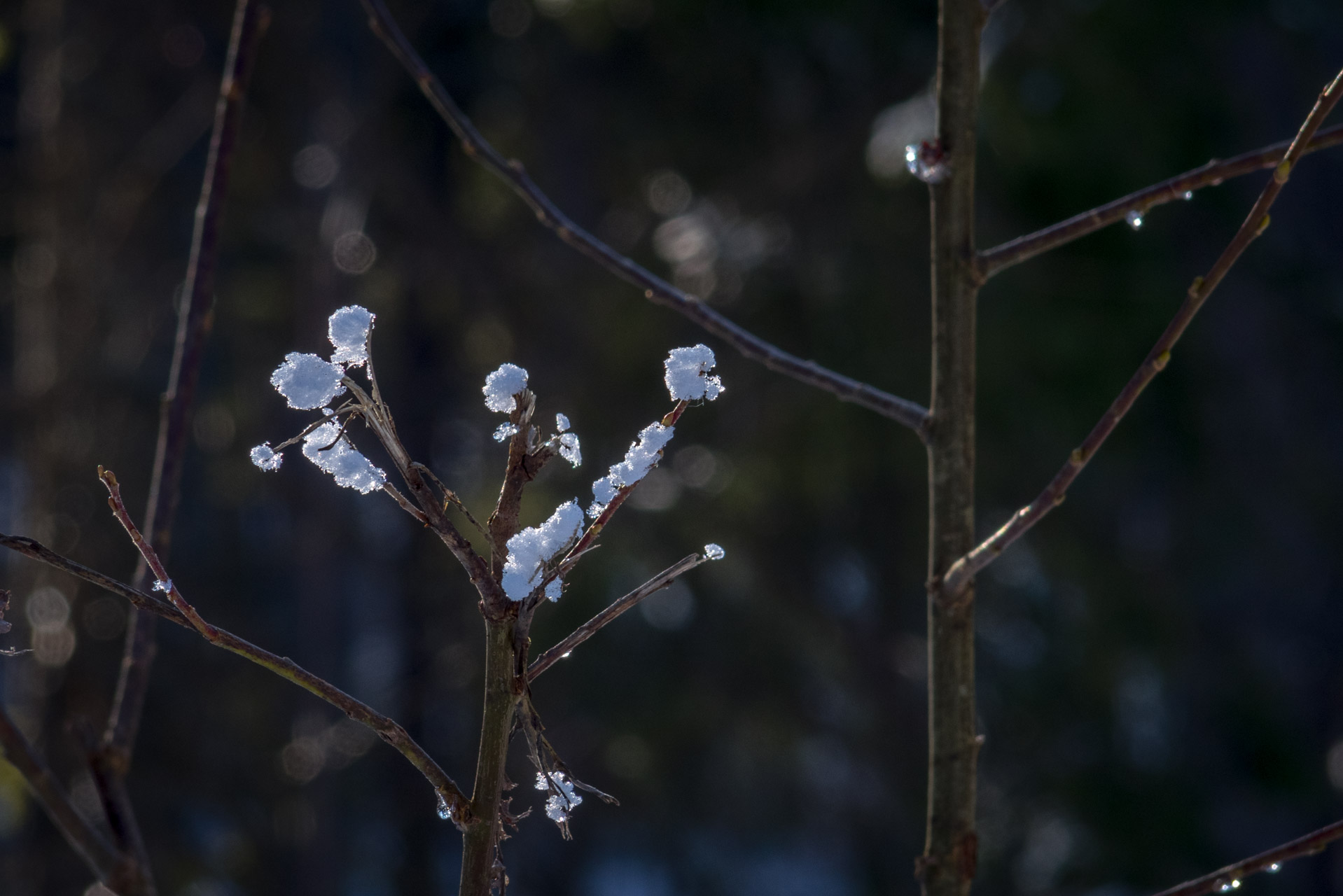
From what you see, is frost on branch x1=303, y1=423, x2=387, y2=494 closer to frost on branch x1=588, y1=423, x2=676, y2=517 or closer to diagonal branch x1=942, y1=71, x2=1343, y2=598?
frost on branch x1=588, y1=423, x2=676, y2=517

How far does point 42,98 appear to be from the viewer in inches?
153

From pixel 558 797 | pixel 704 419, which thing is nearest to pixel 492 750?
pixel 558 797

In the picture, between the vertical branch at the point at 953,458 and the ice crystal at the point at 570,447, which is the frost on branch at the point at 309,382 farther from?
the vertical branch at the point at 953,458

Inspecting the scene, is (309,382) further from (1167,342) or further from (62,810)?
(1167,342)

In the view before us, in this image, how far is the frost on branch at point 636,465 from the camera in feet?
1.82

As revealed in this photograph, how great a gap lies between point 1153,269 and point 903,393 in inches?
43.8

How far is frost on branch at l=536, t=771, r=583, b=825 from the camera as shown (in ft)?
1.90

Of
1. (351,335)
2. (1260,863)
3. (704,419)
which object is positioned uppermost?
(704,419)

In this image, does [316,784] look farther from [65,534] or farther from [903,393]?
[903,393]

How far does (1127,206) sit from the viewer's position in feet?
2.77

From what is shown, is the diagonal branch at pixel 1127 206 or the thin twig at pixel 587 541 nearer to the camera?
the thin twig at pixel 587 541

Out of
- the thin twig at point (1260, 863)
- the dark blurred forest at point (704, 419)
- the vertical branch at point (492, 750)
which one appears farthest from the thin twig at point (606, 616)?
the dark blurred forest at point (704, 419)

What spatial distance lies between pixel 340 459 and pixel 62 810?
241mm

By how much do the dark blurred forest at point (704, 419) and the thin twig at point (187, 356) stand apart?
114 inches
